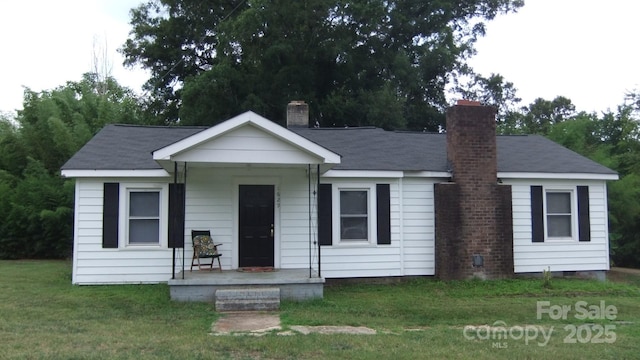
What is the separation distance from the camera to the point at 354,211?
11820 millimetres

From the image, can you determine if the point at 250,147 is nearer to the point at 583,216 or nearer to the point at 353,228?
the point at 353,228

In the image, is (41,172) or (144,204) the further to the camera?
(41,172)

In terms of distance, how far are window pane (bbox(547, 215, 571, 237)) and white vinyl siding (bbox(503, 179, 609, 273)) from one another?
0.13 m

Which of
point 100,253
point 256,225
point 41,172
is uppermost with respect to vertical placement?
point 41,172

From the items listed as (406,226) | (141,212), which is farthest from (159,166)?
(406,226)

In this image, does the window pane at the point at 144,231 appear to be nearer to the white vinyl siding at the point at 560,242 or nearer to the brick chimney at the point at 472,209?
the brick chimney at the point at 472,209

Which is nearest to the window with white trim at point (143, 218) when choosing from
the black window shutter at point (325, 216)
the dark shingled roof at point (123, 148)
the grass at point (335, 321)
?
the dark shingled roof at point (123, 148)

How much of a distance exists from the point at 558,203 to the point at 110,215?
988cm

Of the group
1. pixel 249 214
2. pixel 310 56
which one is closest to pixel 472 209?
pixel 249 214

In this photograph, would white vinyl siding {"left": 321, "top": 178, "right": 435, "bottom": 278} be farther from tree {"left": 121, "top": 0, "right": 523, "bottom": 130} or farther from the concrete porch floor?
tree {"left": 121, "top": 0, "right": 523, "bottom": 130}

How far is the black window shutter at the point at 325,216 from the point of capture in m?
11.5

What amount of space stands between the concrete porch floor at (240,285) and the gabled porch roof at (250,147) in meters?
2.04

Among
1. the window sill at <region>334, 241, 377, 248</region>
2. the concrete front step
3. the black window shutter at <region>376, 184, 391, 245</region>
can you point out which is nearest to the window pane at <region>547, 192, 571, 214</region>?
the black window shutter at <region>376, 184, 391, 245</region>

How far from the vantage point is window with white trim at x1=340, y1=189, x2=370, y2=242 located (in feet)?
38.6
